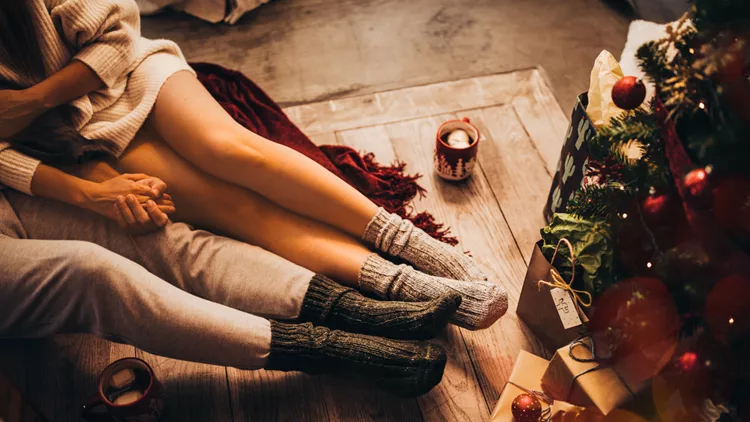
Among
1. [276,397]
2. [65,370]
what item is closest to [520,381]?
[276,397]

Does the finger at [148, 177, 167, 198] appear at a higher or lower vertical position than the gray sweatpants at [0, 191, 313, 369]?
higher

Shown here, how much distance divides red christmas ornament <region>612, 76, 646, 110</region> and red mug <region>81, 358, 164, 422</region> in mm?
906

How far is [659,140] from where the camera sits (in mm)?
834

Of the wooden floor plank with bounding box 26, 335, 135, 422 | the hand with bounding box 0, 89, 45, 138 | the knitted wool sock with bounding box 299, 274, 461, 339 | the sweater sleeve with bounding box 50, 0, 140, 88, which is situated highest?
the sweater sleeve with bounding box 50, 0, 140, 88

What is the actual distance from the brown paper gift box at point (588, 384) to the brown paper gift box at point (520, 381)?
0.04m

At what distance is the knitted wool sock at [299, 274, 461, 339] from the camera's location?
1127 millimetres

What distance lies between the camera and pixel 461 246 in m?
1.45

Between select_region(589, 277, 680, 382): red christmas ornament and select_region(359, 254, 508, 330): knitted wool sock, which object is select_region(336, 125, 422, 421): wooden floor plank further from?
select_region(589, 277, 680, 382): red christmas ornament

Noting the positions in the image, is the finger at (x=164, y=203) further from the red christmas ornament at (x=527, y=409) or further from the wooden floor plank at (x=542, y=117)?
the wooden floor plank at (x=542, y=117)

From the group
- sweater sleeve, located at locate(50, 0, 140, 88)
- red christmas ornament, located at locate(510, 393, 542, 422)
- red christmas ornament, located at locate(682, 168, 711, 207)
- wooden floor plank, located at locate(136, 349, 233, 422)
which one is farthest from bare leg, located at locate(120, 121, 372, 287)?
red christmas ornament, located at locate(682, 168, 711, 207)

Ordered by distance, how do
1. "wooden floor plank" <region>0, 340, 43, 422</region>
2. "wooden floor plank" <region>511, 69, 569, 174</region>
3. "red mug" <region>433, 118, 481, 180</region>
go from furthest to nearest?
"wooden floor plank" <region>511, 69, 569, 174</region> < "red mug" <region>433, 118, 481, 180</region> < "wooden floor plank" <region>0, 340, 43, 422</region>

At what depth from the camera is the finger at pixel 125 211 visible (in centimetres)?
114

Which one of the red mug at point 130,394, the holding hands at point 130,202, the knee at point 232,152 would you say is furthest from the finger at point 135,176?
the red mug at point 130,394

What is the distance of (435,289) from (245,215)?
16.2 inches
